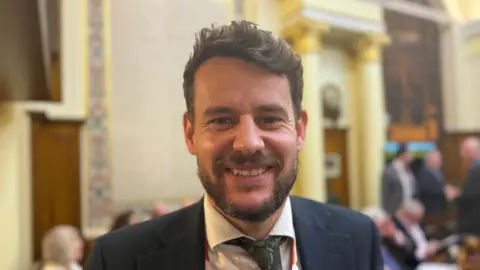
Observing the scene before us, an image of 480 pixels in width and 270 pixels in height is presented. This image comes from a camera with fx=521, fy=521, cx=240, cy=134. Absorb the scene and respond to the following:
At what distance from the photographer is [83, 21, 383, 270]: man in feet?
2.73

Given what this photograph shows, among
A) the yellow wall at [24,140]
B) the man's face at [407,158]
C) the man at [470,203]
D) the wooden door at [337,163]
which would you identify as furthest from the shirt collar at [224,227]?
the man's face at [407,158]

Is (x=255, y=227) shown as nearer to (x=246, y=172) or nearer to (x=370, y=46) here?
(x=246, y=172)

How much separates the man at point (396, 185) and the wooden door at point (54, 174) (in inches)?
132

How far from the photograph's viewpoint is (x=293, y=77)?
880 mm

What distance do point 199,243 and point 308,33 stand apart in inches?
161

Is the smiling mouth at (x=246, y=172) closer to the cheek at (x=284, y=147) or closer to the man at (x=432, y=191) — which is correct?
the cheek at (x=284, y=147)

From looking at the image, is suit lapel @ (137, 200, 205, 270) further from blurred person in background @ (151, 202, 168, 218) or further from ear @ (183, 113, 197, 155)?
blurred person in background @ (151, 202, 168, 218)

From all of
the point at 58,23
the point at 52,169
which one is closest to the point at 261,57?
the point at 52,169

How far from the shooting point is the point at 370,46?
19.7 ft

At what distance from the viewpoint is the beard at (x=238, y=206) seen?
2.71 ft

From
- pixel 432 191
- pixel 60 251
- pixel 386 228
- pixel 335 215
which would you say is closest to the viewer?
pixel 335 215

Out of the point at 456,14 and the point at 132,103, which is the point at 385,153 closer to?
the point at 456,14

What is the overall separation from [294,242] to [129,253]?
0.30 metres

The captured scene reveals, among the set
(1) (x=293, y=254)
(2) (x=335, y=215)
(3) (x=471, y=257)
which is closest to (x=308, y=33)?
(3) (x=471, y=257)
